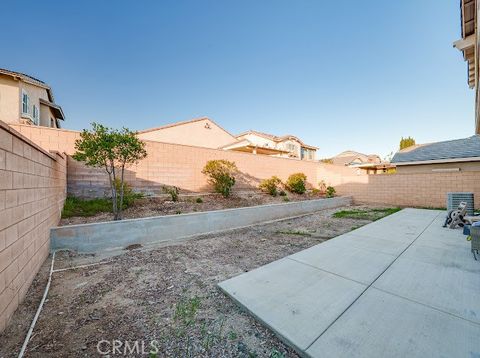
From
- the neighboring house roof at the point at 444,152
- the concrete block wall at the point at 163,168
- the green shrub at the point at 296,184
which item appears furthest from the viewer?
the neighboring house roof at the point at 444,152

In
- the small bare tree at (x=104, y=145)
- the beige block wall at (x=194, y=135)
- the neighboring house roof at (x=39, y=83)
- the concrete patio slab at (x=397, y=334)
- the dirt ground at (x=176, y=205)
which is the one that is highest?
the neighboring house roof at (x=39, y=83)

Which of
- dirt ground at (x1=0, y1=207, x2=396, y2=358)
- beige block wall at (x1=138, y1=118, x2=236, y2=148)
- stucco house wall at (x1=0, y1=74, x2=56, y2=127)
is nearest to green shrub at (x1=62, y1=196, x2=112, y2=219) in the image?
dirt ground at (x1=0, y1=207, x2=396, y2=358)

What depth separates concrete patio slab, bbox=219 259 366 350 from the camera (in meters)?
1.84

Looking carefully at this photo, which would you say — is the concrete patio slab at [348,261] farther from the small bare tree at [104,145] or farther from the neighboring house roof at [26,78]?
the neighboring house roof at [26,78]

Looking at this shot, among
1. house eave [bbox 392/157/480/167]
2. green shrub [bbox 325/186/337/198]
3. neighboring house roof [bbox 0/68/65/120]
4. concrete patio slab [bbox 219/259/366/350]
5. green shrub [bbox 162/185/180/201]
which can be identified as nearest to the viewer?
concrete patio slab [bbox 219/259/366/350]

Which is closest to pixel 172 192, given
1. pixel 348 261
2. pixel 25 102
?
pixel 348 261

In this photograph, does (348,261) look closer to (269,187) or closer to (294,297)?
(294,297)

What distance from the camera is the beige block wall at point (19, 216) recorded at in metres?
1.99

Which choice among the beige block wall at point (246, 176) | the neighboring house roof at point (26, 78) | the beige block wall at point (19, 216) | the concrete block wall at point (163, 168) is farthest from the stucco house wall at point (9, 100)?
the beige block wall at point (19, 216)

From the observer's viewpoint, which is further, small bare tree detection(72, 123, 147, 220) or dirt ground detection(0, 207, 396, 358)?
small bare tree detection(72, 123, 147, 220)

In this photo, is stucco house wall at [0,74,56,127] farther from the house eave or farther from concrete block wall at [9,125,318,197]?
the house eave

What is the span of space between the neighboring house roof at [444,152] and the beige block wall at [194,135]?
Answer: 49.5ft

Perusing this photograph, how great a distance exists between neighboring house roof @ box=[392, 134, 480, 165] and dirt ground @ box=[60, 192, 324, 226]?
11.6 m

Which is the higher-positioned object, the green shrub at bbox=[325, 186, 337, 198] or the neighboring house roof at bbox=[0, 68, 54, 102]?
the neighboring house roof at bbox=[0, 68, 54, 102]
